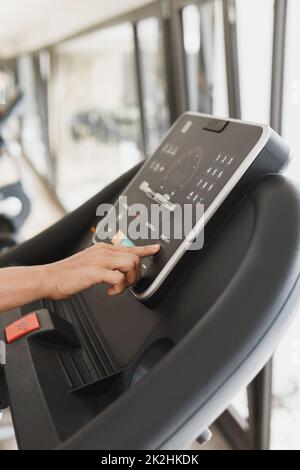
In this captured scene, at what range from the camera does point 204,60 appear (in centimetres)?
209

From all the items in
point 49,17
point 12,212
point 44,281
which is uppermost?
point 49,17

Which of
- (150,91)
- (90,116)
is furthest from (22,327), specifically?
(90,116)

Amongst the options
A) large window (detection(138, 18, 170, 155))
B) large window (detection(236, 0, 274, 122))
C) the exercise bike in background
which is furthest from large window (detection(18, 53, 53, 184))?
large window (detection(236, 0, 274, 122))

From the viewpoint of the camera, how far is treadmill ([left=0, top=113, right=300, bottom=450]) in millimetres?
447

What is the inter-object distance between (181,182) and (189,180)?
0.07ft

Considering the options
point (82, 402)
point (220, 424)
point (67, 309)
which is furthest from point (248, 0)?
point (220, 424)

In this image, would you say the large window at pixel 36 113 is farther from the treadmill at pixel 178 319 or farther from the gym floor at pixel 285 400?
the treadmill at pixel 178 319

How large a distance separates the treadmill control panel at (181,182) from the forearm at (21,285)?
0.15m

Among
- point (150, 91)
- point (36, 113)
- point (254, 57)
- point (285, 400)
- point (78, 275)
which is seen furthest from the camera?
point (36, 113)

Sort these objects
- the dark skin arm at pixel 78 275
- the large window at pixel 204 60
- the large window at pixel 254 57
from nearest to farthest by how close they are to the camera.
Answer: the dark skin arm at pixel 78 275
the large window at pixel 254 57
the large window at pixel 204 60

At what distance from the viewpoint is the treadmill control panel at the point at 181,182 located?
2.14 feet

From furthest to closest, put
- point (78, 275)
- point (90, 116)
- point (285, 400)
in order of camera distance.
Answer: point (90, 116)
point (285, 400)
point (78, 275)

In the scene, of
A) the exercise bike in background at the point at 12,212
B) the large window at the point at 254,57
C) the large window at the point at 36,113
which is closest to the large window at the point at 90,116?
the large window at the point at 36,113

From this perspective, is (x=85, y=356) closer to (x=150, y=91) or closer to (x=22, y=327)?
(x=22, y=327)
